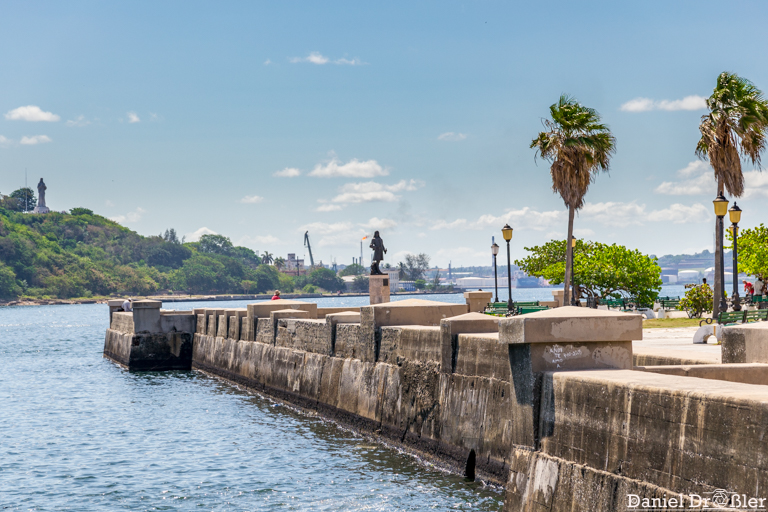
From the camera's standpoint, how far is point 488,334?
11.5m

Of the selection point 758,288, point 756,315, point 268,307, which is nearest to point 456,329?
point 756,315

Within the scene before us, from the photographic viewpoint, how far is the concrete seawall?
5930 millimetres

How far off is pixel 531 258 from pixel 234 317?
23.2 m

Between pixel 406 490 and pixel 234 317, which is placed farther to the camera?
pixel 234 317

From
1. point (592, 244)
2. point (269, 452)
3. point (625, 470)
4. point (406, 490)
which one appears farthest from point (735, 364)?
point (592, 244)

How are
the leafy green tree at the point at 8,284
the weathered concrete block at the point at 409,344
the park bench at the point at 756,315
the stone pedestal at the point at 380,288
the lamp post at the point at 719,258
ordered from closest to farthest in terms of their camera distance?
1. the weathered concrete block at the point at 409,344
2. the park bench at the point at 756,315
3. the lamp post at the point at 719,258
4. the stone pedestal at the point at 380,288
5. the leafy green tree at the point at 8,284

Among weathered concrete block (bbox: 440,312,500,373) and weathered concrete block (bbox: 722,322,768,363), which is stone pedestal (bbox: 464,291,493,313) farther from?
weathered concrete block (bbox: 722,322,768,363)

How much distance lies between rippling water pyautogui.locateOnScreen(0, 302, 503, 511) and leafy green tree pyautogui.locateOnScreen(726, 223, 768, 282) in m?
18.8

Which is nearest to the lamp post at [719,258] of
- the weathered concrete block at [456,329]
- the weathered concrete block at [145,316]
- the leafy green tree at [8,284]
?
the weathered concrete block at [456,329]

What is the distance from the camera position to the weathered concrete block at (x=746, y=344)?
9.08 metres

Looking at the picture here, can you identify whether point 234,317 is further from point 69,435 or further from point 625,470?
point 625,470

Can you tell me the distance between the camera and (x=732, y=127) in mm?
24734

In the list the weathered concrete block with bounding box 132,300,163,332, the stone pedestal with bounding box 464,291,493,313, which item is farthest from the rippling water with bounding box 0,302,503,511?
the stone pedestal with bounding box 464,291,493,313

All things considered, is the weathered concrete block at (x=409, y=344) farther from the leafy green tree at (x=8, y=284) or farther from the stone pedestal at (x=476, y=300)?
the leafy green tree at (x=8, y=284)
